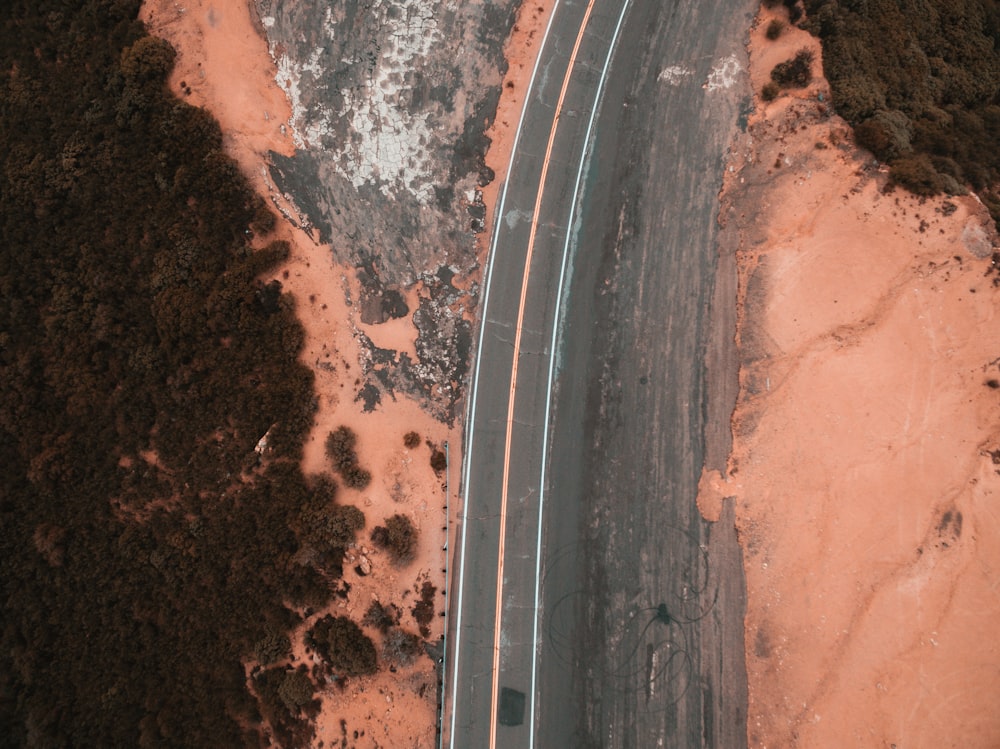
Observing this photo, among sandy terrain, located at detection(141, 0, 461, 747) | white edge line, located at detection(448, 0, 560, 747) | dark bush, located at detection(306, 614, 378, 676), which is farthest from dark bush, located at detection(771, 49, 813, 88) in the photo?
dark bush, located at detection(306, 614, 378, 676)

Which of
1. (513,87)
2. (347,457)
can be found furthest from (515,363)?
(513,87)

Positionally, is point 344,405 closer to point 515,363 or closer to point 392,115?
point 515,363

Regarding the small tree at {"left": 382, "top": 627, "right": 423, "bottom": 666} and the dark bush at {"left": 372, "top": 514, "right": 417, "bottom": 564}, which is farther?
the dark bush at {"left": 372, "top": 514, "right": 417, "bottom": 564}

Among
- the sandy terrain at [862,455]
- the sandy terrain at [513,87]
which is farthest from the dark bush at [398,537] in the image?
the sandy terrain at [513,87]

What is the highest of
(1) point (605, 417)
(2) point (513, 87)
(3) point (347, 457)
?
(2) point (513, 87)

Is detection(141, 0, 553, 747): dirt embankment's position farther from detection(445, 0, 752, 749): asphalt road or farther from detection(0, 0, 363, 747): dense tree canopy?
detection(445, 0, 752, 749): asphalt road

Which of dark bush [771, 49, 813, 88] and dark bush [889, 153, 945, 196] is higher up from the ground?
dark bush [771, 49, 813, 88]

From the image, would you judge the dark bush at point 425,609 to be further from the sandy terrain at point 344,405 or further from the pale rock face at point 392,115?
the pale rock face at point 392,115
